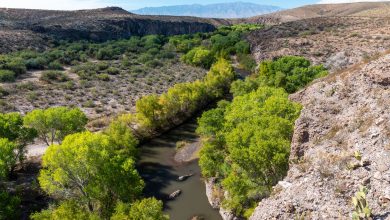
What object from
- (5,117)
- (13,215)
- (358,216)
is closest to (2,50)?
(5,117)

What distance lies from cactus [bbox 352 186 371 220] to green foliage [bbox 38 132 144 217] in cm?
2465

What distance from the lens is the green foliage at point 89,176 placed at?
37781 mm

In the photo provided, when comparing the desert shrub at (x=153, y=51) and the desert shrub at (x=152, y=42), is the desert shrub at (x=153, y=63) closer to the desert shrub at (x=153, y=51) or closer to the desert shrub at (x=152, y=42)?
the desert shrub at (x=153, y=51)

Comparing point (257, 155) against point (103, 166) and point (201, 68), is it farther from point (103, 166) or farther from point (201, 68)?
point (201, 68)

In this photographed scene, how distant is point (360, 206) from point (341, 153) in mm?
6234

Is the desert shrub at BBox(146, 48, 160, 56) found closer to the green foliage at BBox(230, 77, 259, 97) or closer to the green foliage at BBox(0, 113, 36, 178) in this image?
the green foliage at BBox(230, 77, 259, 97)

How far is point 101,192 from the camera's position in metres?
38.5

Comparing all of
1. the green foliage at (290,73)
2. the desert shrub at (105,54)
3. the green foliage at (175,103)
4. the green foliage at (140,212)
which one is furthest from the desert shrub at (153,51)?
the green foliage at (140,212)

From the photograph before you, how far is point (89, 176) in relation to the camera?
38.8 m

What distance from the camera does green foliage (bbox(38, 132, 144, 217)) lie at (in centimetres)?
3778

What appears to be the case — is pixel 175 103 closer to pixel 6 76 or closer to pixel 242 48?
pixel 6 76

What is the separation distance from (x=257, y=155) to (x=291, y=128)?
720 cm

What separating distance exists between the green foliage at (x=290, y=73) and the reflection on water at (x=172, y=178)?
24562 mm

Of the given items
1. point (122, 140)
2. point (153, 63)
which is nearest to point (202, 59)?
point (153, 63)
